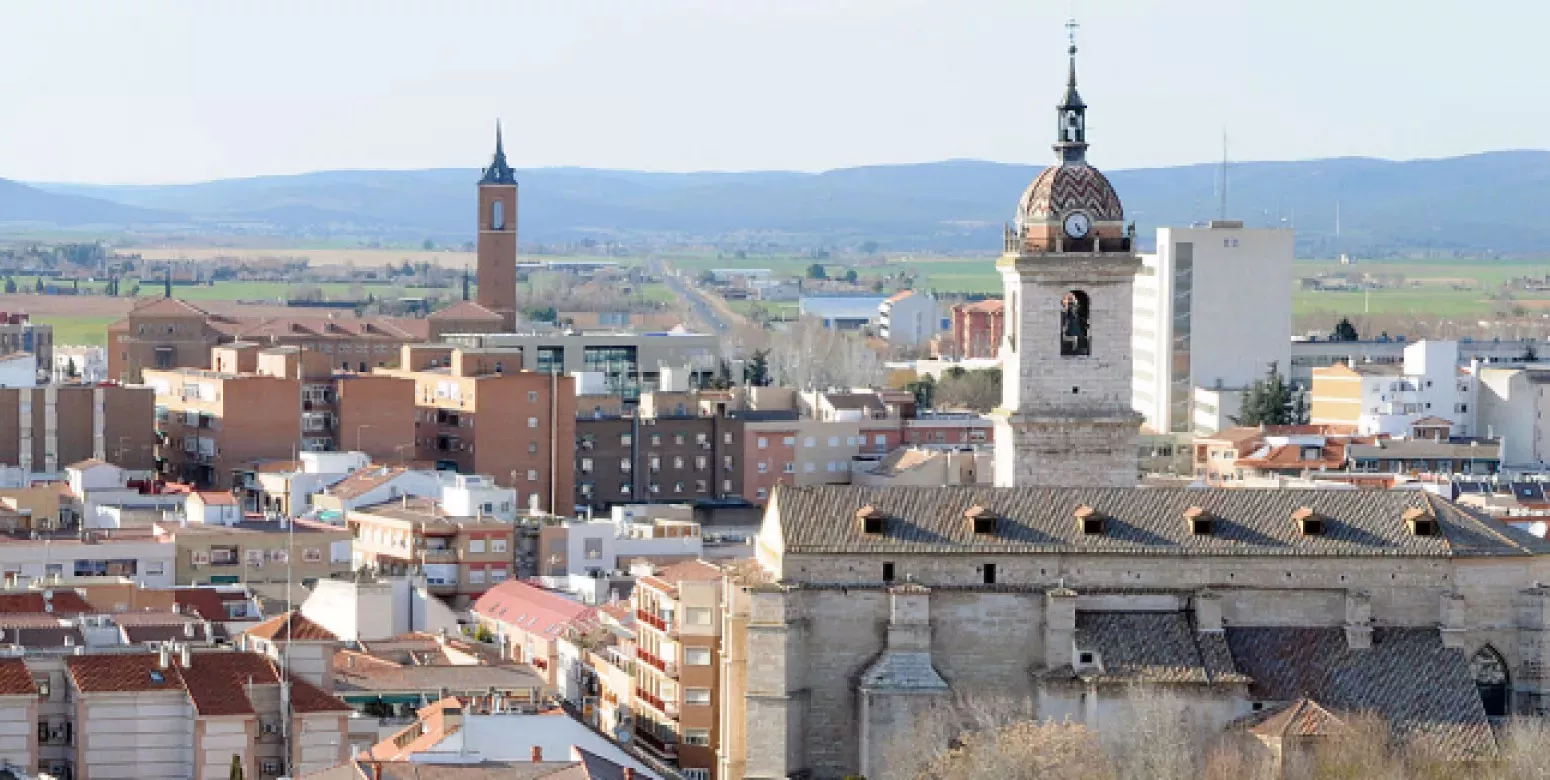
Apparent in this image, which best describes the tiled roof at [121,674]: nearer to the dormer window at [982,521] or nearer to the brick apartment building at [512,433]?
the dormer window at [982,521]

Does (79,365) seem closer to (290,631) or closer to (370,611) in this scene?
(370,611)

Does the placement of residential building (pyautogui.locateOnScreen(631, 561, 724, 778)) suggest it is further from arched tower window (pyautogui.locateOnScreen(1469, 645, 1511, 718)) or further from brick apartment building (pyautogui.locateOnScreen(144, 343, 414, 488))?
brick apartment building (pyautogui.locateOnScreen(144, 343, 414, 488))

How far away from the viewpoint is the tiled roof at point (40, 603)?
64.5m

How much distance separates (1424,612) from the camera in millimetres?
59031

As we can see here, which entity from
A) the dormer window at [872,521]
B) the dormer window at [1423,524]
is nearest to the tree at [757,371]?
the dormer window at [1423,524]

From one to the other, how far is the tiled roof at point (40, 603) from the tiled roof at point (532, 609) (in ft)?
30.4

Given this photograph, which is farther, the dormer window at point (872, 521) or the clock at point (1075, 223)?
the clock at point (1075, 223)

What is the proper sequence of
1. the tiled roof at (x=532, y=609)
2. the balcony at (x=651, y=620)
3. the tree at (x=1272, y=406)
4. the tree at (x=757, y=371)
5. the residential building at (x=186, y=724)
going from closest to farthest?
the residential building at (x=186, y=724) → the balcony at (x=651, y=620) → the tiled roof at (x=532, y=609) → the tree at (x=1272, y=406) → the tree at (x=757, y=371)

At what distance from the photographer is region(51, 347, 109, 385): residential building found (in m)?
128

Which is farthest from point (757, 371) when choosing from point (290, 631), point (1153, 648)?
point (1153, 648)

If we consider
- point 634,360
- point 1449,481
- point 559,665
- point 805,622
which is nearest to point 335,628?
point 559,665

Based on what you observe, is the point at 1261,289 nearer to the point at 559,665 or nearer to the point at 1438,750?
the point at 559,665

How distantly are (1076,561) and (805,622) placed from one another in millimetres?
4056

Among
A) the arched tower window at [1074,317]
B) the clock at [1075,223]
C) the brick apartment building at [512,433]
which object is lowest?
the brick apartment building at [512,433]
